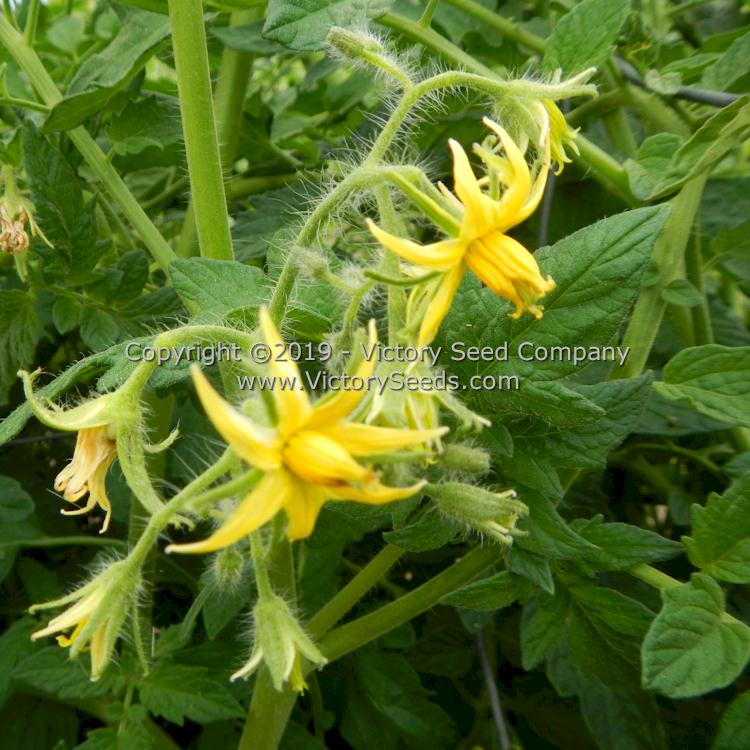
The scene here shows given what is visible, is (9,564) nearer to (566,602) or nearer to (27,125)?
(27,125)

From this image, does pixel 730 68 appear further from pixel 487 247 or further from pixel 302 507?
pixel 302 507

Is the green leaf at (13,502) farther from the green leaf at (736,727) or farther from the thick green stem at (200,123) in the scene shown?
the green leaf at (736,727)

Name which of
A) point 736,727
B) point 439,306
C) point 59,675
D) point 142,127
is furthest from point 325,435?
point 142,127

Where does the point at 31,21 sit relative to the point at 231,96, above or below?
above

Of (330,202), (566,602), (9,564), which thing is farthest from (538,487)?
(9,564)

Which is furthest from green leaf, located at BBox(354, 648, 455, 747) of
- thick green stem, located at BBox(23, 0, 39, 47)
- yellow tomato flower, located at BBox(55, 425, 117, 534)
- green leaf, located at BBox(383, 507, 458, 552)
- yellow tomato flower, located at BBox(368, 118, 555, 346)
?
thick green stem, located at BBox(23, 0, 39, 47)

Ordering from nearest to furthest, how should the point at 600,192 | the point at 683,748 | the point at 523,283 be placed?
the point at 523,283
the point at 683,748
the point at 600,192
